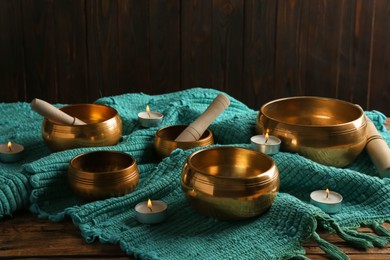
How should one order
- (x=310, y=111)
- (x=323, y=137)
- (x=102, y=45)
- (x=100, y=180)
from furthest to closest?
(x=102, y=45) → (x=310, y=111) → (x=323, y=137) → (x=100, y=180)

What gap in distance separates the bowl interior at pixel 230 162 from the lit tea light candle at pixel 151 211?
0.10 meters

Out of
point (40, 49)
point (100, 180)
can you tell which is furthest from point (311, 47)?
point (100, 180)

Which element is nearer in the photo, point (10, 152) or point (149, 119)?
point (10, 152)

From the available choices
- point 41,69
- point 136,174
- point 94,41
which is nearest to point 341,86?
point 94,41

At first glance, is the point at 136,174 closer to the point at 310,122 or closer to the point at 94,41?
the point at 310,122

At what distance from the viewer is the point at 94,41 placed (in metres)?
2.53

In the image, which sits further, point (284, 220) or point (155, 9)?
point (155, 9)

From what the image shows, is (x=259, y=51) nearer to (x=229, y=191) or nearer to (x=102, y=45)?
(x=102, y=45)

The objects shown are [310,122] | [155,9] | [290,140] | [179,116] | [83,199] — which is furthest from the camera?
[155,9]

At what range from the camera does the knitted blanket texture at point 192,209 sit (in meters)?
1.01

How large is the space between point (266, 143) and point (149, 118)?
1.02 ft

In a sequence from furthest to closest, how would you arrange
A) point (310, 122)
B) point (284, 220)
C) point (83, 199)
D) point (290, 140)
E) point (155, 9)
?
point (155, 9) < point (310, 122) < point (290, 140) < point (83, 199) < point (284, 220)

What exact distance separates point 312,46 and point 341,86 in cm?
20

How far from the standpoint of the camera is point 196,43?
2.54 meters
